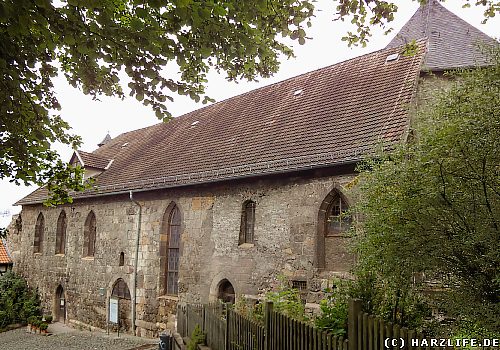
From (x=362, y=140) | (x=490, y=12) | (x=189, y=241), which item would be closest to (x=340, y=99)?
(x=362, y=140)

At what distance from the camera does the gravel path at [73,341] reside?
13048mm

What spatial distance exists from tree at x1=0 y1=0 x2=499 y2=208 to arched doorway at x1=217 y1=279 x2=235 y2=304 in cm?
705

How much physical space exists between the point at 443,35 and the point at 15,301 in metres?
20.2

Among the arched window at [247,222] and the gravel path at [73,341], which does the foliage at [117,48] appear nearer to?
the arched window at [247,222]

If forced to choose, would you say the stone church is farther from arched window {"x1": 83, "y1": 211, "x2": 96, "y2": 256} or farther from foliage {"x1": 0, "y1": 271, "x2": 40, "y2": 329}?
foliage {"x1": 0, "y1": 271, "x2": 40, "y2": 329}

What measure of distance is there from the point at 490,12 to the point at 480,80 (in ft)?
3.38

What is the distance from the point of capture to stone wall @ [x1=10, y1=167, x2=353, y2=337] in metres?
10.4

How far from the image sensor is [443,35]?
44.8ft

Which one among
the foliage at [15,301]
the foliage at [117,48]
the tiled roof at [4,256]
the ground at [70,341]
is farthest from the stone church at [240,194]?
the tiled roof at [4,256]

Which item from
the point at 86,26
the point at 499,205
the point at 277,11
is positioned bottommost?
the point at 499,205

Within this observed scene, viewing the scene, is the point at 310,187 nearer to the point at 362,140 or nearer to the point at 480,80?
the point at 362,140

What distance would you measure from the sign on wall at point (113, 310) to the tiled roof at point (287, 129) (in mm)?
3855

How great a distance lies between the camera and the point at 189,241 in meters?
13.2

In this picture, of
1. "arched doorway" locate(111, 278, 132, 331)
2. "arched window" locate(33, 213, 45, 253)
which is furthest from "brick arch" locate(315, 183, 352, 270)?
Result: "arched window" locate(33, 213, 45, 253)
